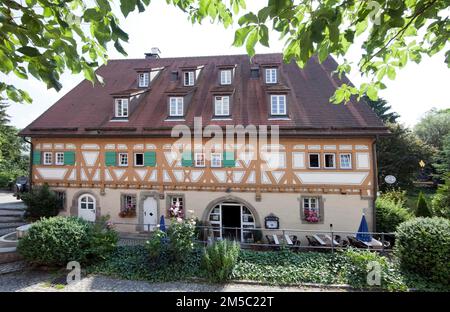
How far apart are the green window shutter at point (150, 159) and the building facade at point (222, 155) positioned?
55mm

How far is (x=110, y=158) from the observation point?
1443 centimetres

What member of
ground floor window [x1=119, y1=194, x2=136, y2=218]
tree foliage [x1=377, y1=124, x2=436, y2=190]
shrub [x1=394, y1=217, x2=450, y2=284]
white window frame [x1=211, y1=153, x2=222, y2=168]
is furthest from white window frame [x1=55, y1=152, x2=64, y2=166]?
tree foliage [x1=377, y1=124, x2=436, y2=190]

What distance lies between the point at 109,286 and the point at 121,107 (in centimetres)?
992

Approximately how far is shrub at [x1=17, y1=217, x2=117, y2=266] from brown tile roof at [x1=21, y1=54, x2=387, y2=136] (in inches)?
232

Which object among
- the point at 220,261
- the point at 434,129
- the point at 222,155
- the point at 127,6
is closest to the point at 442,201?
the point at 222,155

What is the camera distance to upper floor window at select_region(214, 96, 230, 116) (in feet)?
46.8

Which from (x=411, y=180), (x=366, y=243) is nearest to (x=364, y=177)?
(x=366, y=243)

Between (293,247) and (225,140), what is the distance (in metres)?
5.83

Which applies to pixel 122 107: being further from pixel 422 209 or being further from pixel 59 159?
pixel 422 209

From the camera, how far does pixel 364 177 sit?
12.7m

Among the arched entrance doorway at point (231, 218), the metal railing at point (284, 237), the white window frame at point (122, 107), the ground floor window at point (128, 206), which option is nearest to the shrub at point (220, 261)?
the metal railing at point (284, 237)

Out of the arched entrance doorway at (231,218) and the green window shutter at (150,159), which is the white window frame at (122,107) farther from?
the arched entrance doorway at (231,218)

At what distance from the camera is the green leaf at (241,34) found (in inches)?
75.8

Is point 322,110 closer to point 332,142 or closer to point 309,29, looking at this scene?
point 332,142
